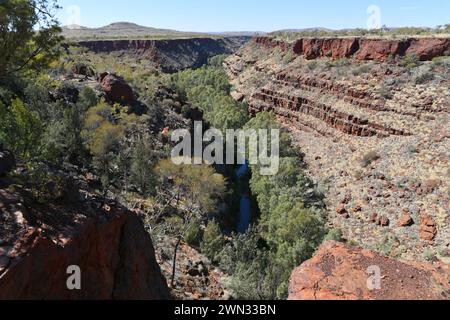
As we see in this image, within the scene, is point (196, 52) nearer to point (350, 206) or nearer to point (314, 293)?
point (350, 206)

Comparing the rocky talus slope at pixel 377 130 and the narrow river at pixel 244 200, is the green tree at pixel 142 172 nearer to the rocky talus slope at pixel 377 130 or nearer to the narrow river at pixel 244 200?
the narrow river at pixel 244 200

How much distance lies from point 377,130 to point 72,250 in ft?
129

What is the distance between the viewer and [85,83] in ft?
150

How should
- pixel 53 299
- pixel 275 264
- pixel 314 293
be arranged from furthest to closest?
pixel 275 264, pixel 314 293, pixel 53 299

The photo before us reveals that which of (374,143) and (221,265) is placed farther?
(374,143)

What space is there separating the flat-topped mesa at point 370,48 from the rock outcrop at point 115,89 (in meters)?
34.1

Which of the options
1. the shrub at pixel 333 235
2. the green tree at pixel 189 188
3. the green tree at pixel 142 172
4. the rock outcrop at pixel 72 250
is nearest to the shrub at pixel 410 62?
the shrub at pixel 333 235

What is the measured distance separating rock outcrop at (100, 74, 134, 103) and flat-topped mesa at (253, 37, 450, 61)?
34.1 metres

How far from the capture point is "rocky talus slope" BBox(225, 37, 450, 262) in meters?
28.7

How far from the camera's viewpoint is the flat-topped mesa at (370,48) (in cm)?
4786

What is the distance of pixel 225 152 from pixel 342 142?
13964 mm

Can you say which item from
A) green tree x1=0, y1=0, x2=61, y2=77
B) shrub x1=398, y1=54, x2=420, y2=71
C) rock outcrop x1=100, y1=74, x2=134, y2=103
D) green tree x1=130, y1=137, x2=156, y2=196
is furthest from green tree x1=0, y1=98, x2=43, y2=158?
shrub x1=398, y1=54, x2=420, y2=71

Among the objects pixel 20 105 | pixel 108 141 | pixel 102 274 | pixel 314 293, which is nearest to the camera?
pixel 314 293
